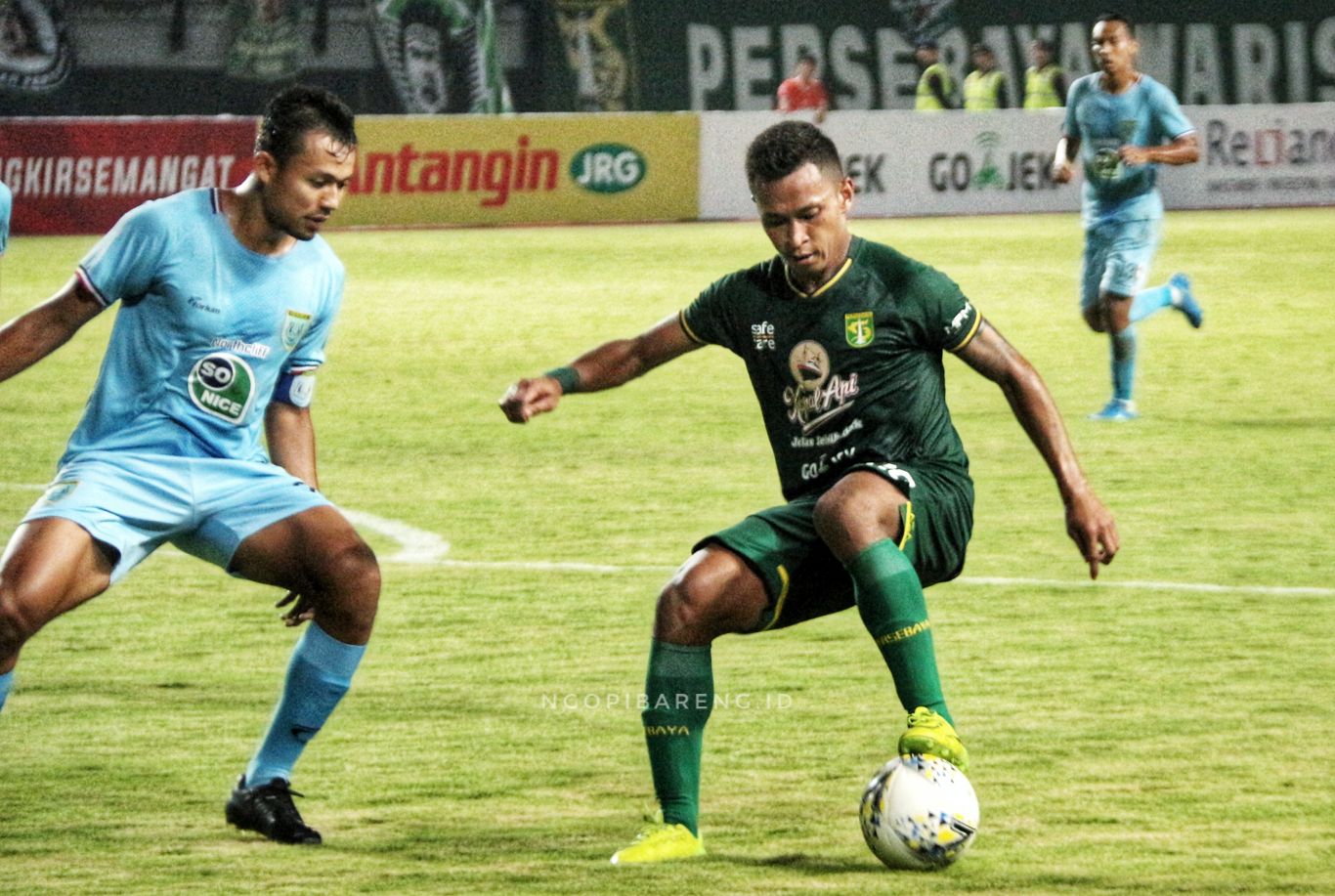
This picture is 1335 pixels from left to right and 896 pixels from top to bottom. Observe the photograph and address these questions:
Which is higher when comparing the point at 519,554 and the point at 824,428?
the point at 824,428

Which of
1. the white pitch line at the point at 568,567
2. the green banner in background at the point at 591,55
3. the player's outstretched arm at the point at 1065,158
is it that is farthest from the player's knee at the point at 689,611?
the green banner in background at the point at 591,55

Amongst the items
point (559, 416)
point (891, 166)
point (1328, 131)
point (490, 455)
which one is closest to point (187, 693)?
point (490, 455)

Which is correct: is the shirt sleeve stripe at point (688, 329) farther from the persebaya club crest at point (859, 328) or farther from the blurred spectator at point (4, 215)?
the blurred spectator at point (4, 215)

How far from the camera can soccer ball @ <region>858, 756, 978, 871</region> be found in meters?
4.81

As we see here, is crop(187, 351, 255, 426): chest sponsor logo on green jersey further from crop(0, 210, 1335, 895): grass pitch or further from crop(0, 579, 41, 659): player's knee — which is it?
crop(0, 210, 1335, 895): grass pitch

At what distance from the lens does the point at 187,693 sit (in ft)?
22.1

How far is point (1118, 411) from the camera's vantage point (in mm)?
12672

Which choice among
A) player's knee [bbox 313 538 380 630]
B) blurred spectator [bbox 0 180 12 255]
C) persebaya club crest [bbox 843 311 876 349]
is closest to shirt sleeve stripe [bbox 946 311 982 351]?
persebaya club crest [bbox 843 311 876 349]

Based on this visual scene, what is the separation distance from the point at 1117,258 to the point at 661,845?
832 centimetres

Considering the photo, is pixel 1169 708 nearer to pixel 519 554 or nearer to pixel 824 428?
pixel 824 428

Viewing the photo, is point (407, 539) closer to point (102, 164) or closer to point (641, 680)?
point (641, 680)

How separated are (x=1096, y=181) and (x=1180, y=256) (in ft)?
33.3

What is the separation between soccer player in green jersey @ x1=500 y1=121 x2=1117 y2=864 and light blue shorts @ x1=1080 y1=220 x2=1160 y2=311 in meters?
7.27

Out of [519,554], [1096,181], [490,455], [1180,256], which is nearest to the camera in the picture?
[519,554]
